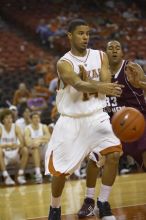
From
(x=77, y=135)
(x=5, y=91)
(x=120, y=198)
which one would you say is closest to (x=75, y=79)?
(x=77, y=135)

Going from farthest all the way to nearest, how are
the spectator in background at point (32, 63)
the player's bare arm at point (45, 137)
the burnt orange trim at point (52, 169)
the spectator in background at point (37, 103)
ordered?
the spectator in background at point (32, 63), the spectator in background at point (37, 103), the player's bare arm at point (45, 137), the burnt orange trim at point (52, 169)

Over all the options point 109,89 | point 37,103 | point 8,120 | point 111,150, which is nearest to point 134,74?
point 111,150

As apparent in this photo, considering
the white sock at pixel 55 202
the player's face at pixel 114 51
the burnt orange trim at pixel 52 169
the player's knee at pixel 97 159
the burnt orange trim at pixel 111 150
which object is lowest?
the white sock at pixel 55 202

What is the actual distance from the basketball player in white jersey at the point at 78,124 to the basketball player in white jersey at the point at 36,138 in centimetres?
438

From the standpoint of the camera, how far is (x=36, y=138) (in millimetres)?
9367

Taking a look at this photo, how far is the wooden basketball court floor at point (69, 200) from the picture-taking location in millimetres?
5262

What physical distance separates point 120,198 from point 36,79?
8.69 meters

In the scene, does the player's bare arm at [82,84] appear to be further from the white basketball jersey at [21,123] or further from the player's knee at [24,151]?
the white basketball jersey at [21,123]

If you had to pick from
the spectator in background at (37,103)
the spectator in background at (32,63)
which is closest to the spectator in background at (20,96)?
the spectator in background at (37,103)

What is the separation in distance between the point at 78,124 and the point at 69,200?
77.4 inches

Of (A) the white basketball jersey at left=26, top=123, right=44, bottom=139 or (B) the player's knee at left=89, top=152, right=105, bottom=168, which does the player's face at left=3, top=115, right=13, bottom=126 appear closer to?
(A) the white basketball jersey at left=26, top=123, right=44, bottom=139

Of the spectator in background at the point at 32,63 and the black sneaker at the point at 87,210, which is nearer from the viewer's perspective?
the black sneaker at the point at 87,210

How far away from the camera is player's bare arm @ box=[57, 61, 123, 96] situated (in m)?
4.33

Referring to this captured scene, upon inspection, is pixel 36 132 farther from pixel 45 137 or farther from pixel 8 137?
pixel 8 137
